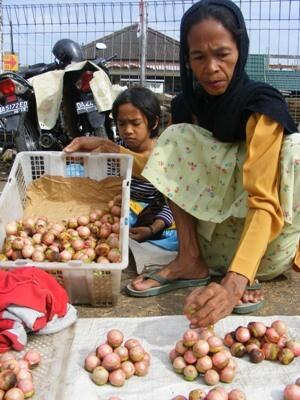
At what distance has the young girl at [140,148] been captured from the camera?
2639 mm

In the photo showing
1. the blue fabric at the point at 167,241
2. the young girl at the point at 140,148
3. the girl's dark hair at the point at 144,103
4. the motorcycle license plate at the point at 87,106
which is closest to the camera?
the blue fabric at the point at 167,241

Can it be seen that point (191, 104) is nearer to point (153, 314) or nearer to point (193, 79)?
point (193, 79)

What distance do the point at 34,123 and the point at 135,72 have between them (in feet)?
7.78

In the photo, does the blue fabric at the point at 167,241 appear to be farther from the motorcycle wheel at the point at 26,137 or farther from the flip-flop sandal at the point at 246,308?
the motorcycle wheel at the point at 26,137

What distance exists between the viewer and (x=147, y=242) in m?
2.50

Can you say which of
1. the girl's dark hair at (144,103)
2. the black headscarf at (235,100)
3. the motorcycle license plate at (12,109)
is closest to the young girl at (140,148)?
the girl's dark hair at (144,103)

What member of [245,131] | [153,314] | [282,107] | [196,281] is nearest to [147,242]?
[196,281]

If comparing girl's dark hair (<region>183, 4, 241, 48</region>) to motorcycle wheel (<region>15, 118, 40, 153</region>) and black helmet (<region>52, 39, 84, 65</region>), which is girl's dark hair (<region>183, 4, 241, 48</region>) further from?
black helmet (<region>52, 39, 84, 65</region>)

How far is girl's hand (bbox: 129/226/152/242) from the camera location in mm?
2551

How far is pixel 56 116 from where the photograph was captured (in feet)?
14.2

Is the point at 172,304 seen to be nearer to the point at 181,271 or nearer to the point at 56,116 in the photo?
the point at 181,271

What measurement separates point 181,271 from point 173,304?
0.17 metres

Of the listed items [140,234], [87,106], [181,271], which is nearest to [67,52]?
[87,106]

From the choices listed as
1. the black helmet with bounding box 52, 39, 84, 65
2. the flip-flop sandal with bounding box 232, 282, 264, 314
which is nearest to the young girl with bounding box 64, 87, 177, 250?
the flip-flop sandal with bounding box 232, 282, 264, 314
